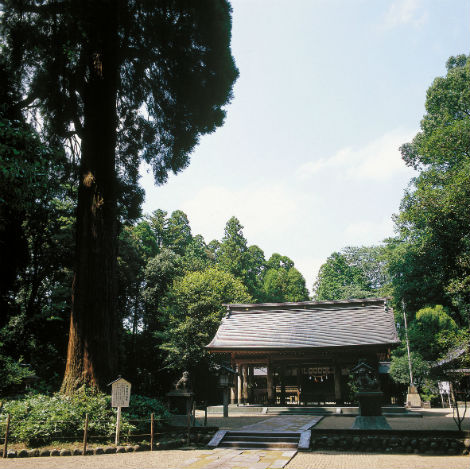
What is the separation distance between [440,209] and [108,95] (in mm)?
15066

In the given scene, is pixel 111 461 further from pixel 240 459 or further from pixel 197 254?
pixel 197 254

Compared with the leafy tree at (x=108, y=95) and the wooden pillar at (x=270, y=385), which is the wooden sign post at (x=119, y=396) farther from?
the wooden pillar at (x=270, y=385)

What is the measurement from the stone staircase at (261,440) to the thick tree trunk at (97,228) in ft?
11.2

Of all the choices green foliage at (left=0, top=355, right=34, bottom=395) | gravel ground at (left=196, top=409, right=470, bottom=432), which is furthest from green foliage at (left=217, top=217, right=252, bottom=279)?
green foliage at (left=0, top=355, right=34, bottom=395)

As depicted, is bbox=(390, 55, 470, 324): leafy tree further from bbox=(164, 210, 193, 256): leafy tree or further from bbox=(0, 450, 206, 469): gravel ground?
bbox=(164, 210, 193, 256): leafy tree

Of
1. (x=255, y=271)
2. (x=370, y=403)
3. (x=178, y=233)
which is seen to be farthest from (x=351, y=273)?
(x=370, y=403)

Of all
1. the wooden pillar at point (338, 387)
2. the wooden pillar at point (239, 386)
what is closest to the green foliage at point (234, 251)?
the wooden pillar at point (239, 386)

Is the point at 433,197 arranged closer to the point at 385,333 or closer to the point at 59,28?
the point at 385,333

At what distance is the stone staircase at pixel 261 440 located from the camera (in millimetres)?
8953

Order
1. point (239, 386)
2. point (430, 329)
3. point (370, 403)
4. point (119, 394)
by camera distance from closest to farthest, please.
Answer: point (119, 394)
point (370, 403)
point (239, 386)
point (430, 329)

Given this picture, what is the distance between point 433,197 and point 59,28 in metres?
17.1

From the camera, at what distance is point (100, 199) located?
10422mm

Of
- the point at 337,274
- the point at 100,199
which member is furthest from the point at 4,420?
the point at 337,274

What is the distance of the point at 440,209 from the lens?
1705 cm
